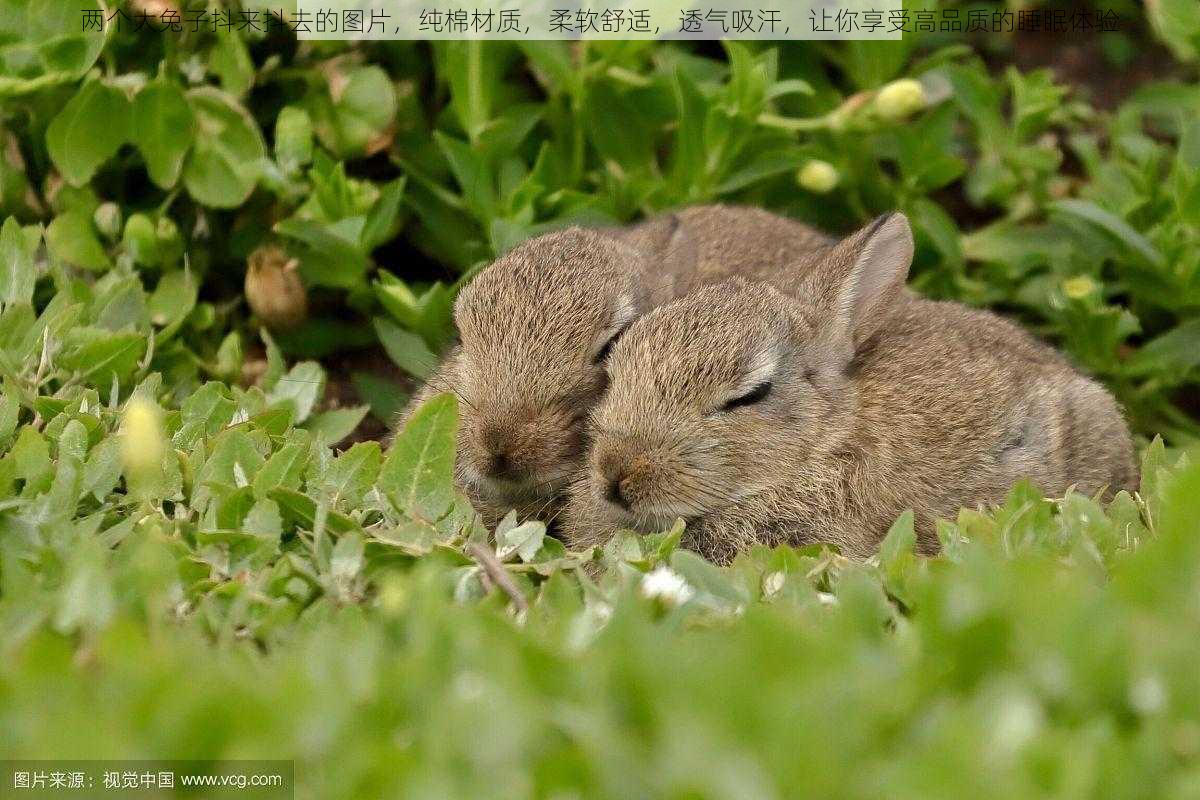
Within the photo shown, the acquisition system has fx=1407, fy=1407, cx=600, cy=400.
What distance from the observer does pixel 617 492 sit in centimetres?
498

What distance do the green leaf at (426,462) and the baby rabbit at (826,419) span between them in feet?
1.90

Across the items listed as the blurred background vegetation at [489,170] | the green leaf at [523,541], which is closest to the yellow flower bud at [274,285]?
the blurred background vegetation at [489,170]

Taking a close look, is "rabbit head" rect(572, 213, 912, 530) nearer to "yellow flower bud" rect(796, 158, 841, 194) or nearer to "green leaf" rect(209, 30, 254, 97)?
"yellow flower bud" rect(796, 158, 841, 194)

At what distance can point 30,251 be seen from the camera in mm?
5777

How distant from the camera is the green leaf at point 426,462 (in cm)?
473

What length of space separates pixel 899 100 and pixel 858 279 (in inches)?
62.1

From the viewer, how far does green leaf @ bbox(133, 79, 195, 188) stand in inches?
251

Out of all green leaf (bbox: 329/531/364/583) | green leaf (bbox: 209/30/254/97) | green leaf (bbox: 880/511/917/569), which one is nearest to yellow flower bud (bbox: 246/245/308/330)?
green leaf (bbox: 209/30/254/97)

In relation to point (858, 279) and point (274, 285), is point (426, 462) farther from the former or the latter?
point (274, 285)

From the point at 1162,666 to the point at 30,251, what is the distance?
4651 millimetres

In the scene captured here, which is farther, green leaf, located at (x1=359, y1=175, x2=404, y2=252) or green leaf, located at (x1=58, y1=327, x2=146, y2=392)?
green leaf, located at (x1=359, y1=175, x2=404, y2=252)

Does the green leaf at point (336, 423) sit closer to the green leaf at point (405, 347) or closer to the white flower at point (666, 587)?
the green leaf at point (405, 347)

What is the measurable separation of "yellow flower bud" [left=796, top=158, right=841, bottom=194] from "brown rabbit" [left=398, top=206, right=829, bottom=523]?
149 centimetres

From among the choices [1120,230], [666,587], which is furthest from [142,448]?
[1120,230]
